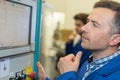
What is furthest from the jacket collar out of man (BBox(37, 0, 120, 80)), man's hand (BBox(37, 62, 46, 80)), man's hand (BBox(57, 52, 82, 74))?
man's hand (BBox(37, 62, 46, 80))

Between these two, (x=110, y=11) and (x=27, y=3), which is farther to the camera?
(x=110, y=11)

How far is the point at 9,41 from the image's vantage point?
97 centimetres

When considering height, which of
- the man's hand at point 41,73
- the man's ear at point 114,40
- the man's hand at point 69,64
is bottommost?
the man's hand at point 41,73

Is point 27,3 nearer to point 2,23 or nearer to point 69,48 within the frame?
point 2,23

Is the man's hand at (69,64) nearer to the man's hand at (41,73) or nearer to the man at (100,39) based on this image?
the man at (100,39)

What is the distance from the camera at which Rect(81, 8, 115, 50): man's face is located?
115 cm

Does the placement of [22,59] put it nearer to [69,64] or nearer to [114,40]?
[69,64]

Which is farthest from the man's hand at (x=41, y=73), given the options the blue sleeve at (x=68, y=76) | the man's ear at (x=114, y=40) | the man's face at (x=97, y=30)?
the man's ear at (x=114, y=40)

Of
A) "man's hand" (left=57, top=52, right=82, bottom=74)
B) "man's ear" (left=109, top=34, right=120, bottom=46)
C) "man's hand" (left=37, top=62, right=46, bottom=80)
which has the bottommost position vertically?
"man's hand" (left=37, top=62, right=46, bottom=80)

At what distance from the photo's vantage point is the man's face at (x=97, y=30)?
115 centimetres

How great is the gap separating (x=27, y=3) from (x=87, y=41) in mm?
366

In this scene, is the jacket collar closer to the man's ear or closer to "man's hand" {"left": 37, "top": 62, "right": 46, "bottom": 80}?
the man's ear

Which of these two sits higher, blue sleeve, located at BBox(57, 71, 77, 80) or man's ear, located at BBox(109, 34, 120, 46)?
man's ear, located at BBox(109, 34, 120, 46)

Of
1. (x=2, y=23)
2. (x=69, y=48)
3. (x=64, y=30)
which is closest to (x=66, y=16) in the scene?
(x=64, y=30)
